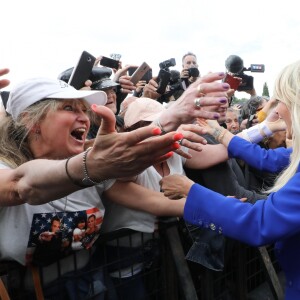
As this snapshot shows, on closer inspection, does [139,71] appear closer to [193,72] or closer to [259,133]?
[193,72]

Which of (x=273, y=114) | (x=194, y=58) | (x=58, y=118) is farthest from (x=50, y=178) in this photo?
(x=194, y=58)

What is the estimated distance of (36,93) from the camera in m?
1.53

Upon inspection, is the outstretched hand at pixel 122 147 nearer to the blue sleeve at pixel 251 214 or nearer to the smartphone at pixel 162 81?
the blue sleeve at pixel 251 214

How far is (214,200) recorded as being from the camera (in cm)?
163

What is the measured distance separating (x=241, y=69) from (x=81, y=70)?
304 cm

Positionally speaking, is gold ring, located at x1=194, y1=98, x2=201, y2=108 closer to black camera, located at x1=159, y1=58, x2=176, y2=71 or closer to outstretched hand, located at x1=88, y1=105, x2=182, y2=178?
outstretched hand, located at x1=88, y1=105, x2=182, y2=178

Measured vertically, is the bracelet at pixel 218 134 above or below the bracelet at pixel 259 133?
above

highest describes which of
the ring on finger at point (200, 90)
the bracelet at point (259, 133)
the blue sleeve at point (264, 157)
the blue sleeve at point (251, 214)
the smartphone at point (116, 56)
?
the ring on finger at point (200, 90)

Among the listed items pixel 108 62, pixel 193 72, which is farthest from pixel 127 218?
pixel 193 72

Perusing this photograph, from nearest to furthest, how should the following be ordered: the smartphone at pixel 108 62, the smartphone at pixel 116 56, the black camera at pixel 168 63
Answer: the smartphone at pixel 108 62 → the smartphone at pixel 116 56 → the black camera at pixel 168 63

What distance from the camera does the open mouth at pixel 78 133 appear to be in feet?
5.39

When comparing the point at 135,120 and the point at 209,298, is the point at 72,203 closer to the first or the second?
the point at 135,120

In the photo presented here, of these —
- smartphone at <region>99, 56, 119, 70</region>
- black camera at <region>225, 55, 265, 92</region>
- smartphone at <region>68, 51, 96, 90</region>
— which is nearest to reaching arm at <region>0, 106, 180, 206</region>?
smartphone at <region>68, 51, 96, 90</region>

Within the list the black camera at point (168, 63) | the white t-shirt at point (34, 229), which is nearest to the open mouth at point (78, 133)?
the white t-shirt at point (34, 229)
